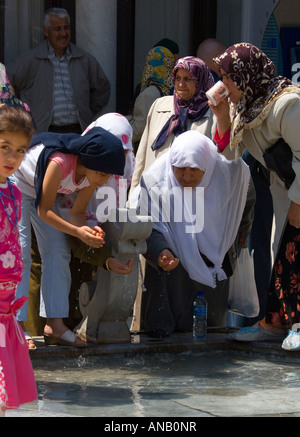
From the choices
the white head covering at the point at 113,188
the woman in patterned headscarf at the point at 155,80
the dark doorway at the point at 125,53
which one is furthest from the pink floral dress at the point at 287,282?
the dark doorway at the point at 125,53

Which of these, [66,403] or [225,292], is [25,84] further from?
[66,403]

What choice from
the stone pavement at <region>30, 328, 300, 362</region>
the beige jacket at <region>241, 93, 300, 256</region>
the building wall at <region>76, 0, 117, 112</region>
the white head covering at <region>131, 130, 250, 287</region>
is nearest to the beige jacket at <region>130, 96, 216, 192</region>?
the white head covering at <region>131, 130, 250, 287</region>

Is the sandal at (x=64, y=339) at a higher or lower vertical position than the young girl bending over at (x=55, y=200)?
lower

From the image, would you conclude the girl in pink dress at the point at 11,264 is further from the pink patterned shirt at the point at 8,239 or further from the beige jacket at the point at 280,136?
the beige jacket at the point at 280,136

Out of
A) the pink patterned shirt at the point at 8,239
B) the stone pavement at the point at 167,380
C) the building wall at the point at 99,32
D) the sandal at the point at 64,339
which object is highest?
the building wall at the point at 99,32

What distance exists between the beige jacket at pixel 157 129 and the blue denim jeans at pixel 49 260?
3.66 ft

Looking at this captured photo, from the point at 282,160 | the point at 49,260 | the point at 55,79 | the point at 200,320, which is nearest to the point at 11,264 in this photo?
the point at 49,260

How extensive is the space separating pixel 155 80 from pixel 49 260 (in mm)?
2456

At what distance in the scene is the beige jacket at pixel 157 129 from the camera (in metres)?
7.66

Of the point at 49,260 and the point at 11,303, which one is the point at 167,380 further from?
the point at 11,303

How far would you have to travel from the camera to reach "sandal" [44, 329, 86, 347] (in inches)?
→ 260

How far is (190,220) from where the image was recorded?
23.7 feet

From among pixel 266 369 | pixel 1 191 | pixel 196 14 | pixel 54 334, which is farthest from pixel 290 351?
pixel 196 14

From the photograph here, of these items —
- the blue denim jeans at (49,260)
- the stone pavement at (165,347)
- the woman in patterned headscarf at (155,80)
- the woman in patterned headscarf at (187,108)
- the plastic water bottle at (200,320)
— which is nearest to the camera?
the stone pavement at (165,347)
